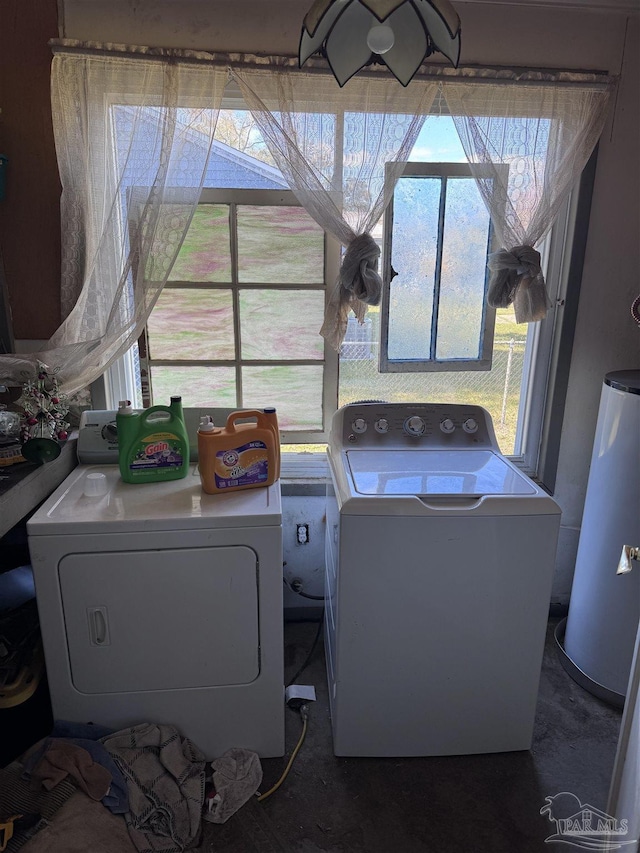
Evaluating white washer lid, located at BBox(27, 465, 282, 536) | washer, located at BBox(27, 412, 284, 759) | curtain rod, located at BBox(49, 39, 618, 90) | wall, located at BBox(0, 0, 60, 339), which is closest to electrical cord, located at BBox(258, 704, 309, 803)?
washer, located at BBox(27, 412, 284, 759)

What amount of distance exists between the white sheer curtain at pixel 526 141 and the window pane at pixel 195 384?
125cm

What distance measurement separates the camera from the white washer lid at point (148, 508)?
157 cm

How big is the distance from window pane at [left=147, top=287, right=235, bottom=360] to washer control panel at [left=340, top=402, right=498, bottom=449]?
2.17ft

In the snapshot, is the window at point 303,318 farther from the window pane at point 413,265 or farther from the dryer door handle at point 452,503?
the dryer door handle at point 452,503

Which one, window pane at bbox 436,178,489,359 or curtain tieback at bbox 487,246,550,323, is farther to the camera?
window pane at bbox 436,178,489,359

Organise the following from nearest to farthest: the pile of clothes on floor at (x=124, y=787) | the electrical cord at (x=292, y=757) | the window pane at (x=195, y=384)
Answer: the pile of clothes on floor at (x=124, y=787) < the electrical cord at (x=292, y=757) < the window pane at (x=195, y=384)

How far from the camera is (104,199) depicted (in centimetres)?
201

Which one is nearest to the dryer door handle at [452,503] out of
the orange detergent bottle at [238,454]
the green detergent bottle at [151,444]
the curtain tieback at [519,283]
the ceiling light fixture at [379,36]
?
the orange detergent bottle at [238,454]

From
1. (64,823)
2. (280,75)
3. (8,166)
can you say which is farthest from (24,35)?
(64,823)

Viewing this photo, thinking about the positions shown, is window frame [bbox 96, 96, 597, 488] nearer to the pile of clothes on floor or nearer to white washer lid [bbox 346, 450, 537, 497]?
white washer lid [bbox 346, 450, 537, 497]

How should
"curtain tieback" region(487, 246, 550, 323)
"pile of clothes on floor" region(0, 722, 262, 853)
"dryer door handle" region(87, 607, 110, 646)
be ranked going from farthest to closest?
"curtain tieback" region(487, 246, 550, 323)
"dryer door handle" region(87, 607, 110, 646)
"pile of clothes on floor" region(0, 722, 262, 853)

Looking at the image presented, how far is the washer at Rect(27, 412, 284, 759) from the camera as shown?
1.59 metres

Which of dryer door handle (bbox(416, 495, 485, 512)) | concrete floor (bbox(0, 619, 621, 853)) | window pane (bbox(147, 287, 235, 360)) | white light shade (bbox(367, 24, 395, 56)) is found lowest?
concrete floor (bbox(0, 619, 621, 853))

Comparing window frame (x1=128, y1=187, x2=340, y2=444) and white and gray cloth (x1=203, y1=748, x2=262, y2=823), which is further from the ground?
window frame (x1=128, y1=187, x2=340, y2=444)
